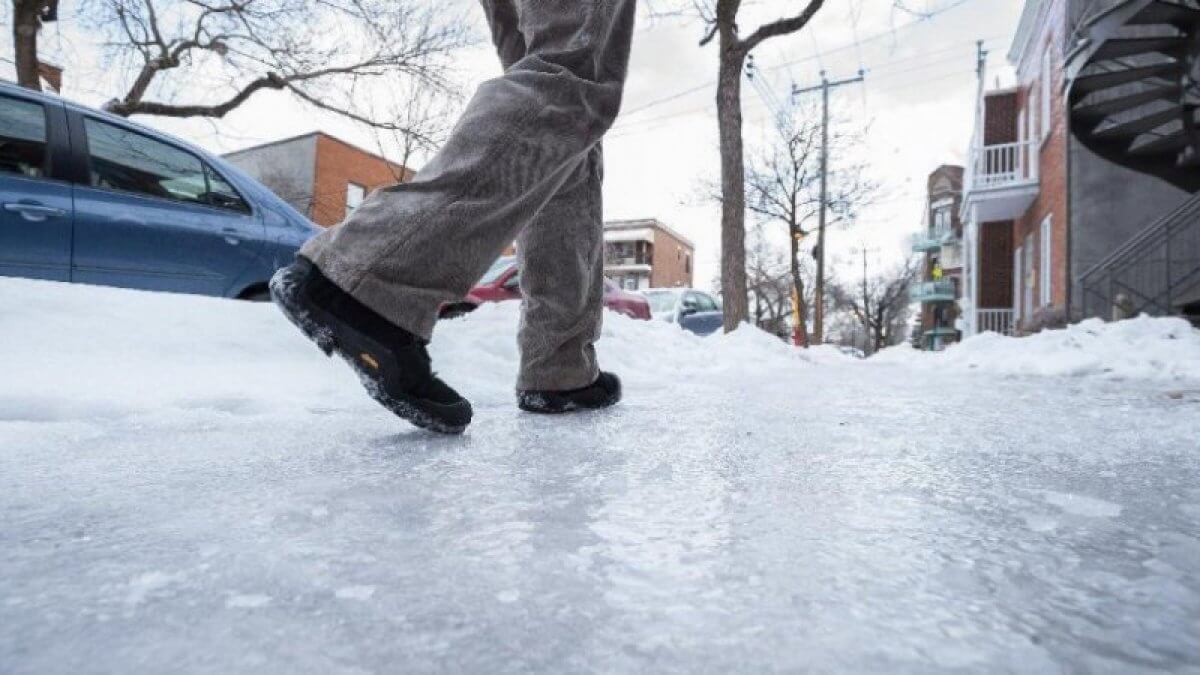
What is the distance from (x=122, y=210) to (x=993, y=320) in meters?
19.9

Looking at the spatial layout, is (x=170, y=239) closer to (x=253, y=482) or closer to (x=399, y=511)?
(x=253, y=482)

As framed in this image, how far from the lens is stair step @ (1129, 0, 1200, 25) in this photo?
20.8ft

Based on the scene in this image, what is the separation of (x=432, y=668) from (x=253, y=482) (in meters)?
0.60

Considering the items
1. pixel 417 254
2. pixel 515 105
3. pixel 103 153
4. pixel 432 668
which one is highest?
pixel 103 153

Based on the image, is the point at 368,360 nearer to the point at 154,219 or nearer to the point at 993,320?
the point at 154,219

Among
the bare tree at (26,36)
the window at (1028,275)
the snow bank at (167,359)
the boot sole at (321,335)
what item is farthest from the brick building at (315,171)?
the boot sole at (321,335)

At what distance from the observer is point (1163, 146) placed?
847cm

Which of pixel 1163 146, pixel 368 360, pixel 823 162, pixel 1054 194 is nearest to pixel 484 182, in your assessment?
pixel 368 360

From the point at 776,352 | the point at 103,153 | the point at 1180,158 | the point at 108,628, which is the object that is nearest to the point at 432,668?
the point at 108,628

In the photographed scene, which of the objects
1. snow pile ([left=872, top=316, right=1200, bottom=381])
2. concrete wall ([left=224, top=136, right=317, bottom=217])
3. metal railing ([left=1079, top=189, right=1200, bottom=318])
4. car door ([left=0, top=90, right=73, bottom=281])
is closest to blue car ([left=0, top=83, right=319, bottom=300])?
car door ([left=0, top=90, right=73, bottom=281])

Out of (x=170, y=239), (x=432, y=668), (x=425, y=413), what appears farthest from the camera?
(x=170, y=239)

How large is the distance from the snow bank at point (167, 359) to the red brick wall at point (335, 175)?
24.1m

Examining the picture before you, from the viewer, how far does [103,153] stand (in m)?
3.64

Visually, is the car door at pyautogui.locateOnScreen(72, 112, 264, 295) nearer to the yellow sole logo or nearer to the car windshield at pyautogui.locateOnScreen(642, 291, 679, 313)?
the yellow sole logo
